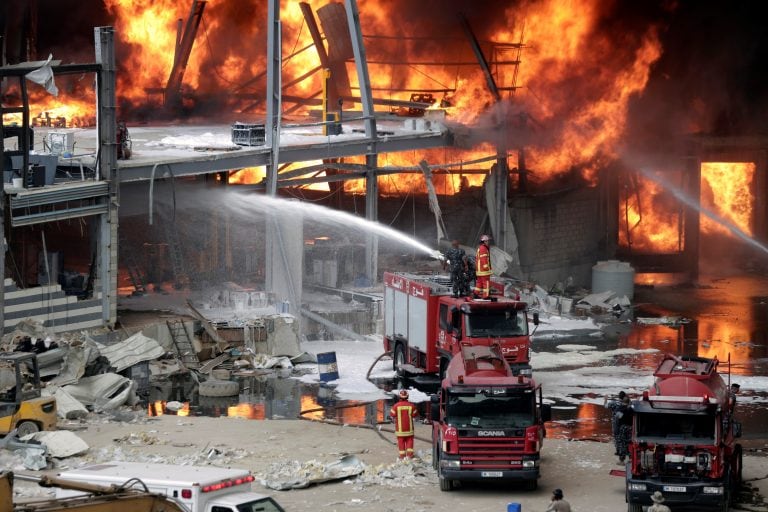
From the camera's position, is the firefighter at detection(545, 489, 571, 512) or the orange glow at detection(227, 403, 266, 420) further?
the orange glow at detection(227, 403, 266, 420)

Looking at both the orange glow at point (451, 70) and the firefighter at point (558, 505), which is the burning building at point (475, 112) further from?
the firefighter at point (558, 505)

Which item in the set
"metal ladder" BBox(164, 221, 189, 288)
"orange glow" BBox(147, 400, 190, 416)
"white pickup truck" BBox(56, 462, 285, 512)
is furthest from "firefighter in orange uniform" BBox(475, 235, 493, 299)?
"metal ladder" BBox(164, 221, 189, 288)

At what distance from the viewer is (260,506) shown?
16734mm

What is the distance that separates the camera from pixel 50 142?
38.2 meters

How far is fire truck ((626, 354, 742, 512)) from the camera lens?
20375 millimetres

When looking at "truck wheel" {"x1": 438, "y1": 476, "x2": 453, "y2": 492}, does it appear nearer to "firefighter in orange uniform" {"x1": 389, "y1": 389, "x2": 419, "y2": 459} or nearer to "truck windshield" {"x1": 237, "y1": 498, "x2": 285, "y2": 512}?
"firefighter in orange uniform" {"x1": 389, "y1": 389, "x2": 419, "y2": 459}

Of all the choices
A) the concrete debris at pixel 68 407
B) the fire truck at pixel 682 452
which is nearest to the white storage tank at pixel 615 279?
the concrete debris at pixel 68 407

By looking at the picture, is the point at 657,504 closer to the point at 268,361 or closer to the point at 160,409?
the point at 160,409

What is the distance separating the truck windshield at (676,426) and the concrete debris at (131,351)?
13.2 meters

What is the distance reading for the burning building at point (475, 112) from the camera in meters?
45.1

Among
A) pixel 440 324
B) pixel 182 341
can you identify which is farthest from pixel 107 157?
pixel 440 324

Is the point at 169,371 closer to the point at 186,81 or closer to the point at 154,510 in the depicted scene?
the point at 154,510

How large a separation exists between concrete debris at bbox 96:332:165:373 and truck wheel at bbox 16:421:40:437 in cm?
511

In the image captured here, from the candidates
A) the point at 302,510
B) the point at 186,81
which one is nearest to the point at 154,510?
the point at 302,510
